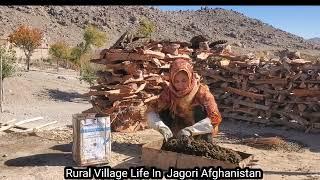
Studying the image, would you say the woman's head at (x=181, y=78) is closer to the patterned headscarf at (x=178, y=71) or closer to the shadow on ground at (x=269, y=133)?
the patterned headscarf at (x=178, y=71)

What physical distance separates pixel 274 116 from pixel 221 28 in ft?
218

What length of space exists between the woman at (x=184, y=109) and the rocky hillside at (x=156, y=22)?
50.4m

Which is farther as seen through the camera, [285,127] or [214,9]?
[214,9]

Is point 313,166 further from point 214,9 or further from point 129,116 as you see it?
point 214,9

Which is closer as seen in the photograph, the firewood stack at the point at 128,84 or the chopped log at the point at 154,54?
the firewood stack at the point at 128,84

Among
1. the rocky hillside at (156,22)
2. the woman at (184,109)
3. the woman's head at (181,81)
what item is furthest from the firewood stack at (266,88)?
the rocky hillside at (156,22)

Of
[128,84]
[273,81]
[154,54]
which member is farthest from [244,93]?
[128,84]

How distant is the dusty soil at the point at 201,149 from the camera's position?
6605 millimetres

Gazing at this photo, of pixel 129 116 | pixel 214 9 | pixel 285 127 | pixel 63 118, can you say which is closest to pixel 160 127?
pixel 129 116

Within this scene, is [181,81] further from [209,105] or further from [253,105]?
[253,105]

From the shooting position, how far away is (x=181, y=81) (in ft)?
24.5

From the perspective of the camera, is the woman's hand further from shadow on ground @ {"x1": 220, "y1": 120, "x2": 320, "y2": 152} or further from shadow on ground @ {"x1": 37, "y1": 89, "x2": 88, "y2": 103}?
shadow on ground @ {"x1": 37, "y1": 89, "x2": 88, "y2": 103}

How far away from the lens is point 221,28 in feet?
253

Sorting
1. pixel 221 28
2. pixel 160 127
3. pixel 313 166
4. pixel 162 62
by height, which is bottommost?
pixel 313 166
